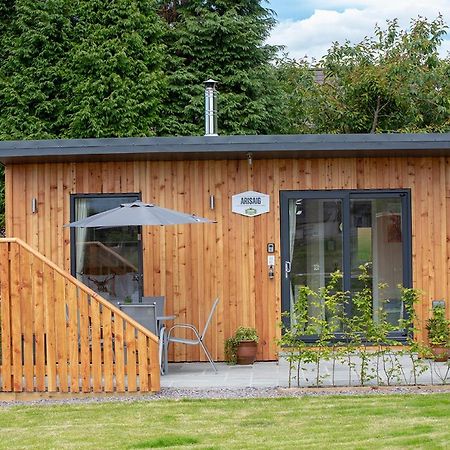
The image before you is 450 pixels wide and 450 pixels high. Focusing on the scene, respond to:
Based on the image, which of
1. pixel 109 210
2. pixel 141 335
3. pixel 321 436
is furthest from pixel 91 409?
pixel 109 210

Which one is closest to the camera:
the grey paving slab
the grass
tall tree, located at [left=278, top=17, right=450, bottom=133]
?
the grass

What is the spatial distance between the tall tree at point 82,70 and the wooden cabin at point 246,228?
8.38 meters

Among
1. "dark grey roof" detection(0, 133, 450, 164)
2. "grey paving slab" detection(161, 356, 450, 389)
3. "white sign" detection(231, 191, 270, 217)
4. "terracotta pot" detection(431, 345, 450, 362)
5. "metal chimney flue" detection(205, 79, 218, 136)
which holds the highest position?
"metal chimney flue" detection(205, 79, 218, 136)

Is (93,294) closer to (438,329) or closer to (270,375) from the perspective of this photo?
(270,375)

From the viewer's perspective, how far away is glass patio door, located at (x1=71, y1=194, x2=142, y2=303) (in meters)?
10.4

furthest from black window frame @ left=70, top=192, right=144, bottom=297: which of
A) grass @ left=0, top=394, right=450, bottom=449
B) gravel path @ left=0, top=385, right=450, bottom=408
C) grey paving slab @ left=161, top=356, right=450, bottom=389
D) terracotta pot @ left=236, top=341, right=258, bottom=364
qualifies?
grass @ left=0, top=394, right=450, bottom=449

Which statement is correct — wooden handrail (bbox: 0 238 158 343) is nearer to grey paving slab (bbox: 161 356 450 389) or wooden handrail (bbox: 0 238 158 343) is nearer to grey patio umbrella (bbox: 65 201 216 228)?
grey paving slab (bbox: 161 356 450 389)

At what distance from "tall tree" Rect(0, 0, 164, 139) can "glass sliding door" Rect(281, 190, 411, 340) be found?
896cm

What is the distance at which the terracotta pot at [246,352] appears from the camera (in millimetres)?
9938

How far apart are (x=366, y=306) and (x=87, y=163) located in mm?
3813

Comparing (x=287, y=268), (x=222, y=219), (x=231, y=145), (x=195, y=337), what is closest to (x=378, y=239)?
(x=287, y=268)

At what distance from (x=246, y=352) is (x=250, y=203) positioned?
5.52 ft

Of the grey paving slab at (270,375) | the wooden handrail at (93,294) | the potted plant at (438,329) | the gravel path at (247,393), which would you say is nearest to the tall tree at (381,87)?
the potted plant at (438,329)

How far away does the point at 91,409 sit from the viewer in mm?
7617
